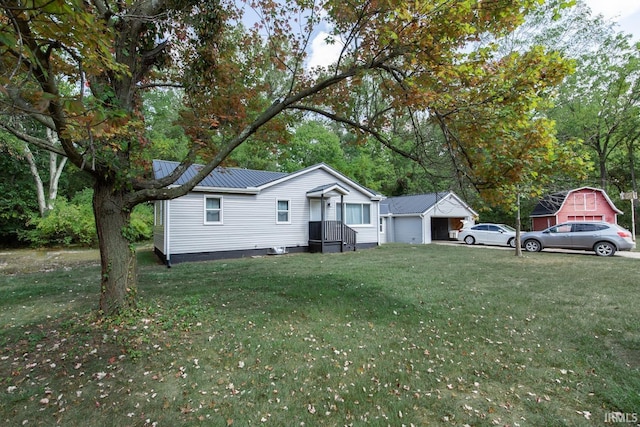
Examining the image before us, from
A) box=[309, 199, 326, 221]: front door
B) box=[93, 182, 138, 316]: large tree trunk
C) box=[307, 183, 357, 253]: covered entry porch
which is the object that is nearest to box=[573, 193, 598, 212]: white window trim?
box=[307, 183, 357, 253]: covered entry porch

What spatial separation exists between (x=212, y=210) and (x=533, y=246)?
15446 mm

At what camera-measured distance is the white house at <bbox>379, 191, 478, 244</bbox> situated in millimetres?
19703

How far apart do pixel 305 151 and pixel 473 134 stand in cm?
2276

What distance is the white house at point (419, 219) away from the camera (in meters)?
19.7

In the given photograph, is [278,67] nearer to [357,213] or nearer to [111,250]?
[111,250]

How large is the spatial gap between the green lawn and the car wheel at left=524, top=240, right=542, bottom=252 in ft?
29.6

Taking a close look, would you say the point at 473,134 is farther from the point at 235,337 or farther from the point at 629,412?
the point at 235,337

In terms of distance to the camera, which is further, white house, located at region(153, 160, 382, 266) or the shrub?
the shrub

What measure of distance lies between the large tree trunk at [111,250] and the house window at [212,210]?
23.5ft

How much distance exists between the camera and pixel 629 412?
2.47 metres

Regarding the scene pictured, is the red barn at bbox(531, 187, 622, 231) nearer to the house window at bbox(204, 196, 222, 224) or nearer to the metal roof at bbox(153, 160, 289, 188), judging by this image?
the metal roof at bbox(153, 160, 289, 188)

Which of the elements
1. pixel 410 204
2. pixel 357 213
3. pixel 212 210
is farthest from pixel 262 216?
pixel 410 204

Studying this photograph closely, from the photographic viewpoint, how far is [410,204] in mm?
21734

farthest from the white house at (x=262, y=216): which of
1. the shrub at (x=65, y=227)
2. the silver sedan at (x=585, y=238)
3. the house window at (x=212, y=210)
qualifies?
the silver sedan at (x=585, y=238)
